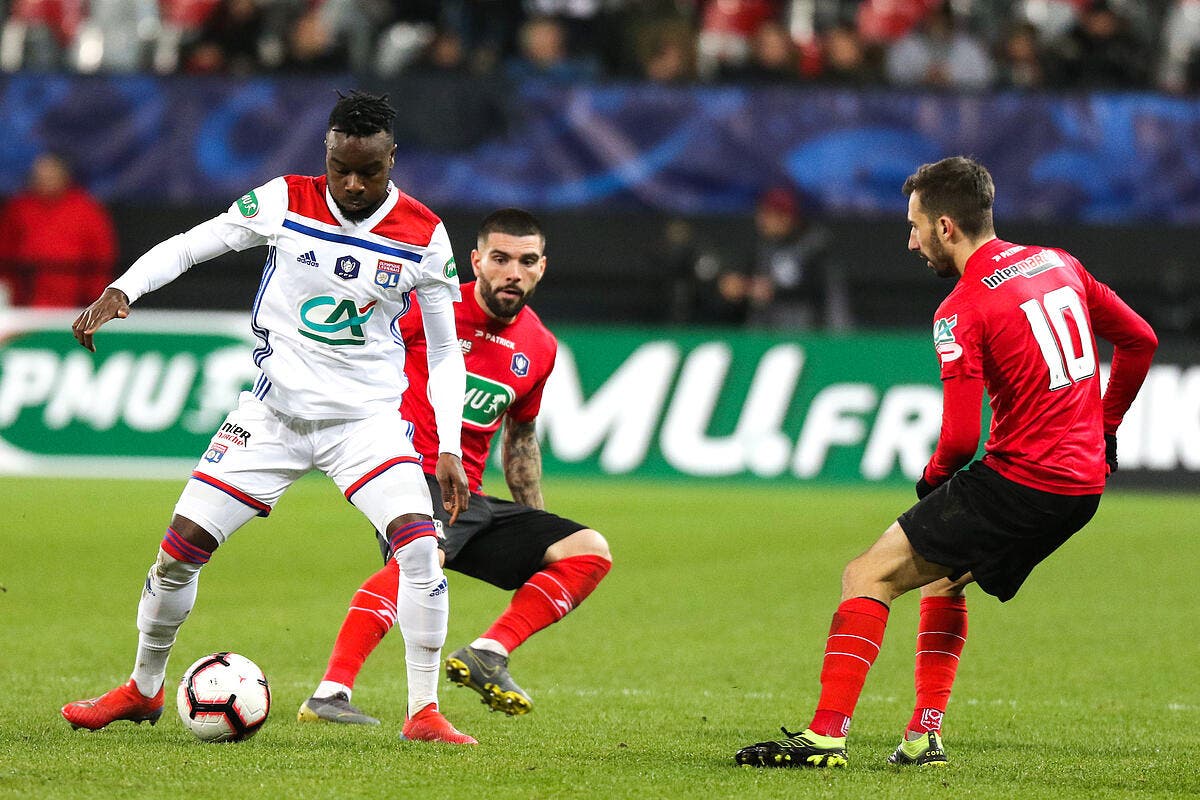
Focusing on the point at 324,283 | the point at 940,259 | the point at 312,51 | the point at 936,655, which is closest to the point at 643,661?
the point at 936,655

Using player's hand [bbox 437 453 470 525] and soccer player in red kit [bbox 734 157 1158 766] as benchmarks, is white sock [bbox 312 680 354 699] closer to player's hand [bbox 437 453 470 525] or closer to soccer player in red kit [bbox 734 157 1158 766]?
player's hand [bbox 437 453 470 525]

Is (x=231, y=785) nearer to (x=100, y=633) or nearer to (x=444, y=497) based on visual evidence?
(x=444, y=497)

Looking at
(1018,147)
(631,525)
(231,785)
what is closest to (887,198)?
(1018,147)

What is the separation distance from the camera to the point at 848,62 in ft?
56.7

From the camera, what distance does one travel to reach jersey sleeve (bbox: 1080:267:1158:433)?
576 cm

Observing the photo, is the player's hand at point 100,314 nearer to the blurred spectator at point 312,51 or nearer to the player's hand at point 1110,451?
the player's hand at point 1110,451

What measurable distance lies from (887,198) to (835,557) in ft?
20.6

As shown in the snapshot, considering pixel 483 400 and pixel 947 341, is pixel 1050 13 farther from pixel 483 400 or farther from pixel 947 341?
pixel 947 341

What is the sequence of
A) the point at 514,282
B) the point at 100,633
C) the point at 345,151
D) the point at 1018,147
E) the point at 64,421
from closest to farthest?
the point at 345,151 < the point at 514,282 < the point at 100,633 < the point at 64,421 < the point at 1018,147

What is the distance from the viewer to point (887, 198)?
17156 mm

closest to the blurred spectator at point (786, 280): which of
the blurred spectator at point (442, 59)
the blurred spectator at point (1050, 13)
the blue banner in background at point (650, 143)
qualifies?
the blue banner in background at point (650, 143)

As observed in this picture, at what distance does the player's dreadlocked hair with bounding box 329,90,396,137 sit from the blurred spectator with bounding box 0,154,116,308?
11.8 meters

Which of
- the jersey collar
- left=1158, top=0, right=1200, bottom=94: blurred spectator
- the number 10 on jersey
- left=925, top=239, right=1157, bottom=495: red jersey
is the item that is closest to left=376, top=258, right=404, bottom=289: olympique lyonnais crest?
the jersey collar

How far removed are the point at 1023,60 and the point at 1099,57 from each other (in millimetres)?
767
